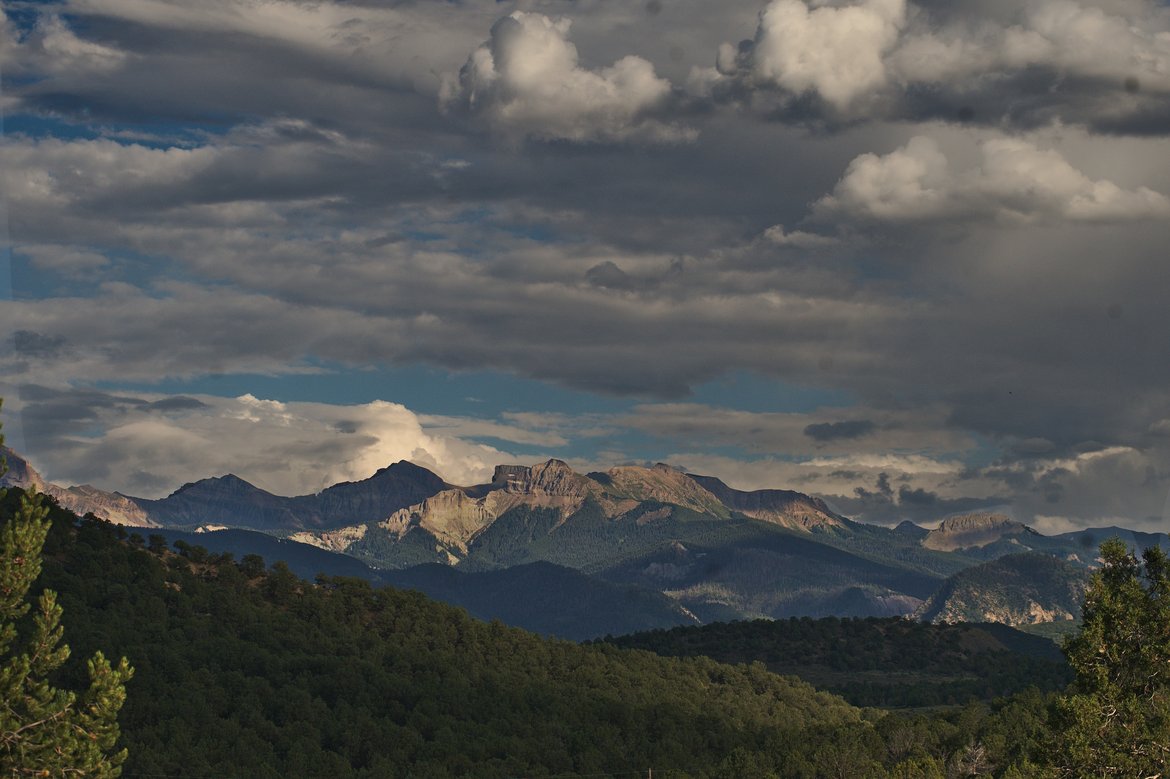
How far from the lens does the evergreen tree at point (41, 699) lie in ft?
197

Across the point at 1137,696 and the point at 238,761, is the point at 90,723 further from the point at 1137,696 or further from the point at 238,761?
the point at 238,761

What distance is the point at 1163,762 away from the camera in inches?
3162

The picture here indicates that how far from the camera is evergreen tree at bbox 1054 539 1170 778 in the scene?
8062 centimetres

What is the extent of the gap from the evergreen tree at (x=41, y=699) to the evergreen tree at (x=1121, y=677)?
52.9m

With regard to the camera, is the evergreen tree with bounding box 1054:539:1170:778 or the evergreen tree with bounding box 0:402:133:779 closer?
the evergreen tree with bounding box 0:402:133:779

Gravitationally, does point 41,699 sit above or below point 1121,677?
below

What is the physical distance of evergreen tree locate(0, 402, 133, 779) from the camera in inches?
2359

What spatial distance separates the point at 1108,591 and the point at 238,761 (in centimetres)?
14268

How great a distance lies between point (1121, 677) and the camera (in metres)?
84.4

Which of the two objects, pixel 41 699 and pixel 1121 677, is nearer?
pixel 41 699

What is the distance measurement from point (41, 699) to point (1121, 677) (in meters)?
60.5

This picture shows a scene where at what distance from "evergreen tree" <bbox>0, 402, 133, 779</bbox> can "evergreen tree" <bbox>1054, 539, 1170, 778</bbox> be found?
174 ft

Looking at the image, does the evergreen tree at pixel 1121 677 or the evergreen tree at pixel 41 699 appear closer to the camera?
the evergreen tree at pixel 41 699

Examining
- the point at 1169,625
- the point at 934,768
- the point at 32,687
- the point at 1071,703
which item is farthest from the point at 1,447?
the point at 934,768
